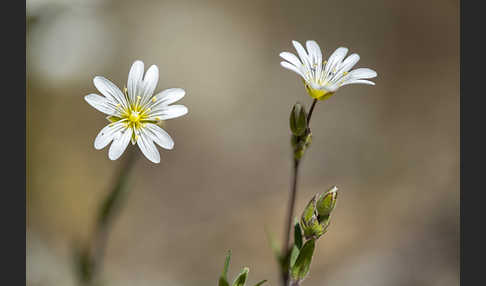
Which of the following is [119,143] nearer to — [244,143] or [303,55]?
[303,55]

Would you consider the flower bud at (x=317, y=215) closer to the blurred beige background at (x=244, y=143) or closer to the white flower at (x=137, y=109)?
the white flower at (x=137, y=109)

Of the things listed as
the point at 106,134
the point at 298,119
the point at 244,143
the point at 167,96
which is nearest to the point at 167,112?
the point at 167,96

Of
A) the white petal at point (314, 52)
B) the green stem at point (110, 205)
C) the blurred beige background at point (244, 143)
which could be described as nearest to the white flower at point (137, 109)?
the green stem at point (110, 205)

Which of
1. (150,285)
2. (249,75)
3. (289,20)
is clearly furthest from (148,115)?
(289,20)

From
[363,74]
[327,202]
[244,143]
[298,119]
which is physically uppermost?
[244,143]

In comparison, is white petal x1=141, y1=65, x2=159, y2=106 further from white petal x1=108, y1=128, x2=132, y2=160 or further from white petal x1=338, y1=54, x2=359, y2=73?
white petal x1=338, y1=54, x2=359, y2=73

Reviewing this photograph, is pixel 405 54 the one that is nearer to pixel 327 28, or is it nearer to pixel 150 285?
pixel 327 28
